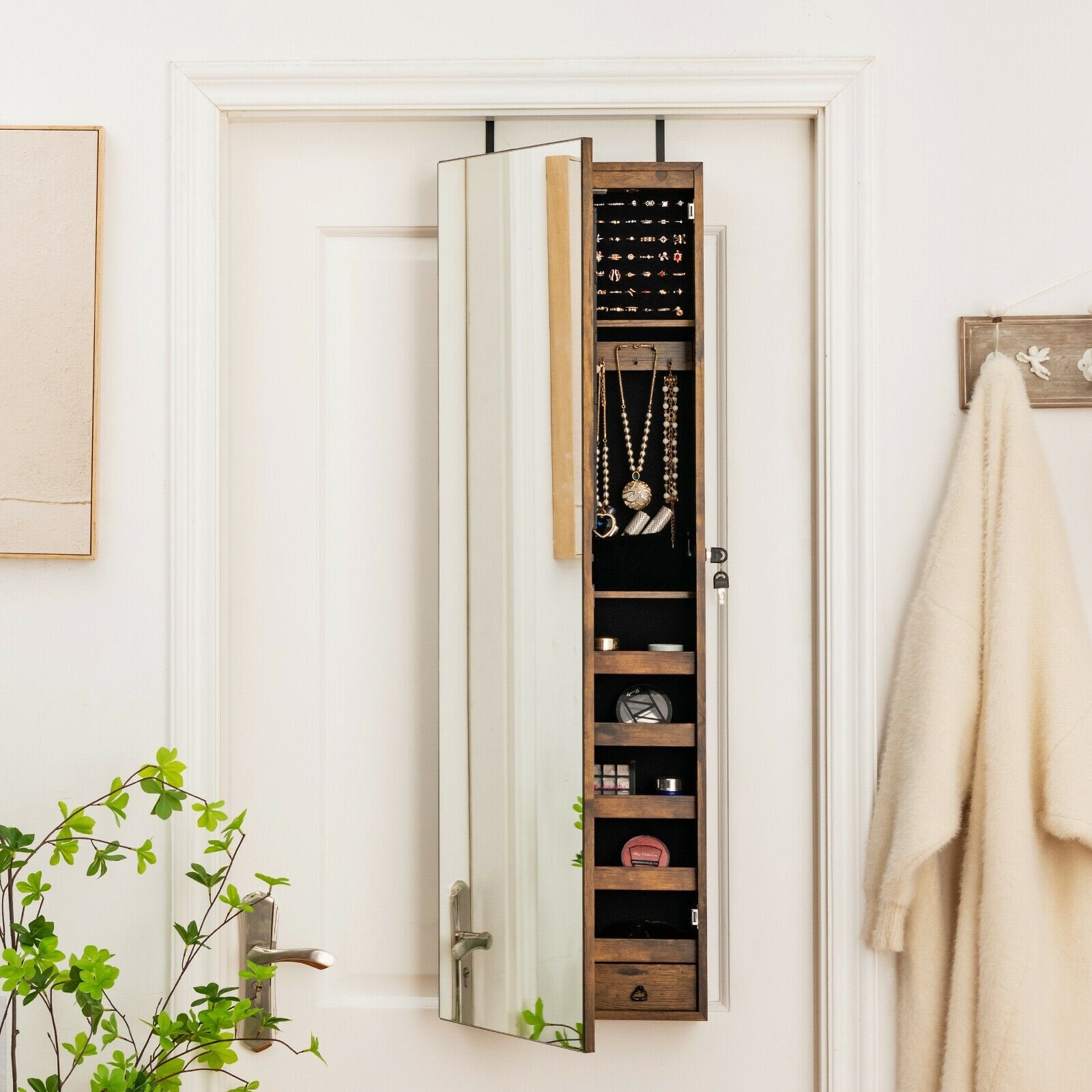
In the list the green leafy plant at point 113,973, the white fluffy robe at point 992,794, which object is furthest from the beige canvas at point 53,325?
the white fluffy robe at point 992,794

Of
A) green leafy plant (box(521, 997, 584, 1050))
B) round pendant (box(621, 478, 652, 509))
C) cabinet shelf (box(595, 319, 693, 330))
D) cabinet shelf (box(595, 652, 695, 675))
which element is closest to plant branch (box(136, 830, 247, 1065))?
green leafy plant (box(521, 997, 584, 1050))

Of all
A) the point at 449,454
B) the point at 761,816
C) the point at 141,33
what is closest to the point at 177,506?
→ the point at 449,454

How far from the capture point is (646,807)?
3.41ft

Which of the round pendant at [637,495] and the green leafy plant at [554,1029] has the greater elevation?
the round pendant at [637,495]

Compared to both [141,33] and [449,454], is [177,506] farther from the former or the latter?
[141,33]

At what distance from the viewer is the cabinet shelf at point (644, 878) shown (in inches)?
40.6

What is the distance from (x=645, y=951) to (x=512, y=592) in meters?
0.44

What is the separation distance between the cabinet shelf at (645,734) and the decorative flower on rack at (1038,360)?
591 mm

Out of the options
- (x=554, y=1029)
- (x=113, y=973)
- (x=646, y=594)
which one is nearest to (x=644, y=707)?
(x=646, y=594)

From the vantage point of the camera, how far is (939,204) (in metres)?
1.08

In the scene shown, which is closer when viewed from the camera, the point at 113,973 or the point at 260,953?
the point at 113,973

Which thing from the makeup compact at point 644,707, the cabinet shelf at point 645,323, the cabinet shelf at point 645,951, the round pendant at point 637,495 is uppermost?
the cabinet shelf at point 645,323

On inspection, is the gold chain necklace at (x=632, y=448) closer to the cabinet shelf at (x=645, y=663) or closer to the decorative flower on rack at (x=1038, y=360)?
the cabinet shelf at (x=645, y=663)

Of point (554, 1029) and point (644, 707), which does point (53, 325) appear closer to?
point (644, 707)
